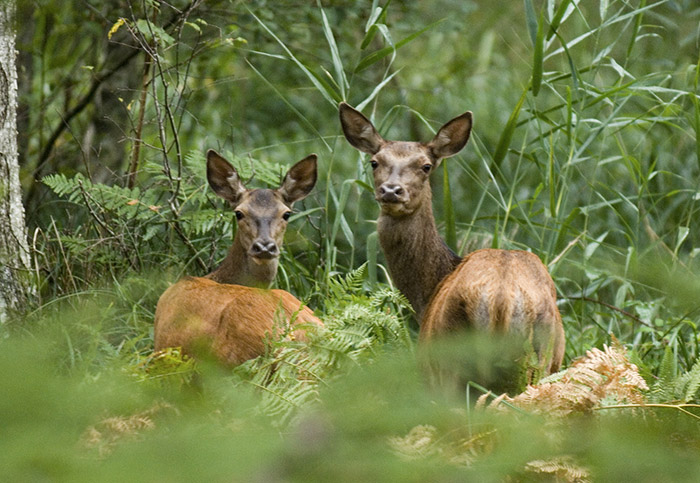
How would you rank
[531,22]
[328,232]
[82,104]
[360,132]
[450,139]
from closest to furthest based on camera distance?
[531,22], [450,139], [360,132], [328,232], [82,104]

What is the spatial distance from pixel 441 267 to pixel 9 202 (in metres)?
2.25

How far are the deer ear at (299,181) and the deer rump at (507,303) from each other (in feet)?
6.51

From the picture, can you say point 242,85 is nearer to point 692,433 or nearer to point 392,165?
Result: point 392,165

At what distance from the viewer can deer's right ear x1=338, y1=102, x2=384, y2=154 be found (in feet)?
18.2

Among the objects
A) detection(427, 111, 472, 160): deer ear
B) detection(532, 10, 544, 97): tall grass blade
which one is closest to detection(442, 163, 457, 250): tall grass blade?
detection(427, 111, 472, 160): deer ear

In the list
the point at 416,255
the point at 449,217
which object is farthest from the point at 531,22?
the point at 416,255

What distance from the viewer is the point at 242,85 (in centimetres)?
938

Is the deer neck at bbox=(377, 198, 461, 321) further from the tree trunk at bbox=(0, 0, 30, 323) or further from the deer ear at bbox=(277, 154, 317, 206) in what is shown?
the tree trunk at bbox=(0, 0, 30, 323)

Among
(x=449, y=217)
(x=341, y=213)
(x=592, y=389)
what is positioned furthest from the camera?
(x=449, y=217)

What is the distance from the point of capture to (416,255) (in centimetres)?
510

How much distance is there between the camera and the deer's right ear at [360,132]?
18.2ft

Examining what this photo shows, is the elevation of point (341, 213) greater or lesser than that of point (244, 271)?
greater

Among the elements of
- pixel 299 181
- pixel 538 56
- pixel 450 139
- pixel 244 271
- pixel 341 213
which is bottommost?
pixel 244 271

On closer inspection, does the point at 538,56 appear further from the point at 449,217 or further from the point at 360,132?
the point at 360,132
